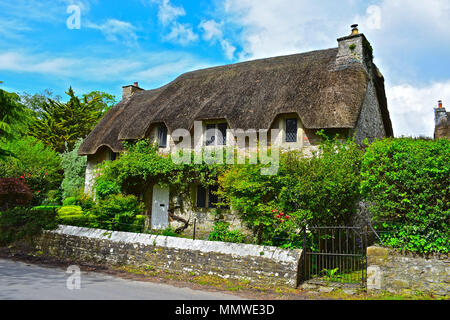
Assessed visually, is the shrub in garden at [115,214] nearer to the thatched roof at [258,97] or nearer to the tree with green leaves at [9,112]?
the tree with green leaves at [9,112]

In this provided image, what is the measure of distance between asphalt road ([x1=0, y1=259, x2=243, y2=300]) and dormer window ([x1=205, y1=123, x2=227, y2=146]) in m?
7.64

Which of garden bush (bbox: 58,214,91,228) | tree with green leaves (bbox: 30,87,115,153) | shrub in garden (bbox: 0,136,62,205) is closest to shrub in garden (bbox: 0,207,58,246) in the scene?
garden bush (bbox: 58,214,91,228)

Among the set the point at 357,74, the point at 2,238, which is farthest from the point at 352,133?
the point at 2,238

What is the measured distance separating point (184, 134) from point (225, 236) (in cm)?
631

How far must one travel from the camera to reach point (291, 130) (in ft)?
43.4

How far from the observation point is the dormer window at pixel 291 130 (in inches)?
518

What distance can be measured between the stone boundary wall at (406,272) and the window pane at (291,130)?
6575 mm

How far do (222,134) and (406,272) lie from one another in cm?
949

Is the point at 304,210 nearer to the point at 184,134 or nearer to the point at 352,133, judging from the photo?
the point at 352,133

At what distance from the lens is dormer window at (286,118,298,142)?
43.1 ft

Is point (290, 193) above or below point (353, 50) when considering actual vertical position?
below

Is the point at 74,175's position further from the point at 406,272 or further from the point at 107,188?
the point at 406,272

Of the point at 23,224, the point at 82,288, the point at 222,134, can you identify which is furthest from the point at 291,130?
the point at 23,224
